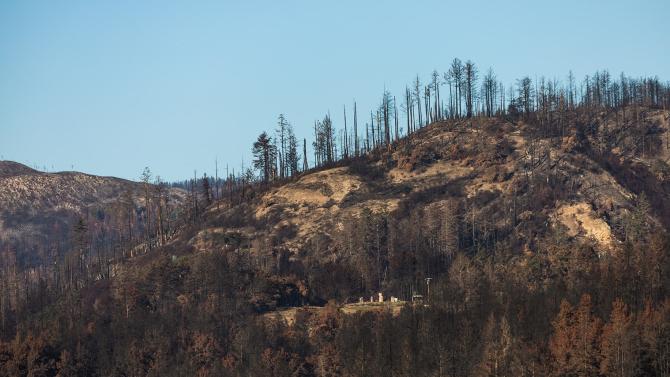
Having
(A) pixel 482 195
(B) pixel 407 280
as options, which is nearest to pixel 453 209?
(A) pixel 482 195

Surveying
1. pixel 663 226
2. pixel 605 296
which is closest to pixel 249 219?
pixel 663 226

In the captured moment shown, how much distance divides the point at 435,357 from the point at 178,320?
47328 millimetres

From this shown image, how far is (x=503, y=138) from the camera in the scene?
198125 millimetres

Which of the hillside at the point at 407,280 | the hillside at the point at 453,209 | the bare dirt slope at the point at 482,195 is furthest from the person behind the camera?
the bare dirt slope at the point at 482,195

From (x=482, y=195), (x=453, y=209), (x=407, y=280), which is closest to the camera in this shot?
(x=407, y=280)

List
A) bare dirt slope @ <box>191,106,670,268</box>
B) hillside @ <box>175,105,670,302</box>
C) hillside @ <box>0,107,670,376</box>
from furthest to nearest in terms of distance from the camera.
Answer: bare dirt slope @ <box>191,106,670,268</box>
hillside @ <box>175,105,670,302</box>
hillside @ <box>0,107,670,376</box>

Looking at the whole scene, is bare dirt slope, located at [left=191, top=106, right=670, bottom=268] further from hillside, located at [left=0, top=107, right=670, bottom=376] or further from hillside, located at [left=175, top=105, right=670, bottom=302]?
hillside, located at [left=0, top=107, right=670, bottom=376]

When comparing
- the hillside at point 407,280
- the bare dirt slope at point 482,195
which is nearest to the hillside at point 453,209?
the bare dirt slope at point 482,195

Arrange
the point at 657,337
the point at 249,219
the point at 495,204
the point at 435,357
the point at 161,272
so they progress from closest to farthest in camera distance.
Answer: the point at 657,337, the point at 435,357, the point at 161,272, the point at 495,204, the point at 249,219

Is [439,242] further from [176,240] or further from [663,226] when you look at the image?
[176,240]

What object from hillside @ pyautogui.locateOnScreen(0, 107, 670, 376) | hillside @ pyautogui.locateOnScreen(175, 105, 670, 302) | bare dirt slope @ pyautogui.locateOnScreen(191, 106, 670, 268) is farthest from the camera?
bare dirt slope @ pyautogui.locateOnScreen(191, 106, 670, 268)

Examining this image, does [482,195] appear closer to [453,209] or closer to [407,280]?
[453,209]

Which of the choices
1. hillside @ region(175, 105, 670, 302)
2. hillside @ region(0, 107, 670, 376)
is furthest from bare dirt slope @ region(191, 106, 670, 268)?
hillside @ region(0, 107, 670, 376)

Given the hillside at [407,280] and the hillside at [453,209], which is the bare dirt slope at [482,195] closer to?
the hillside at [453,209]
